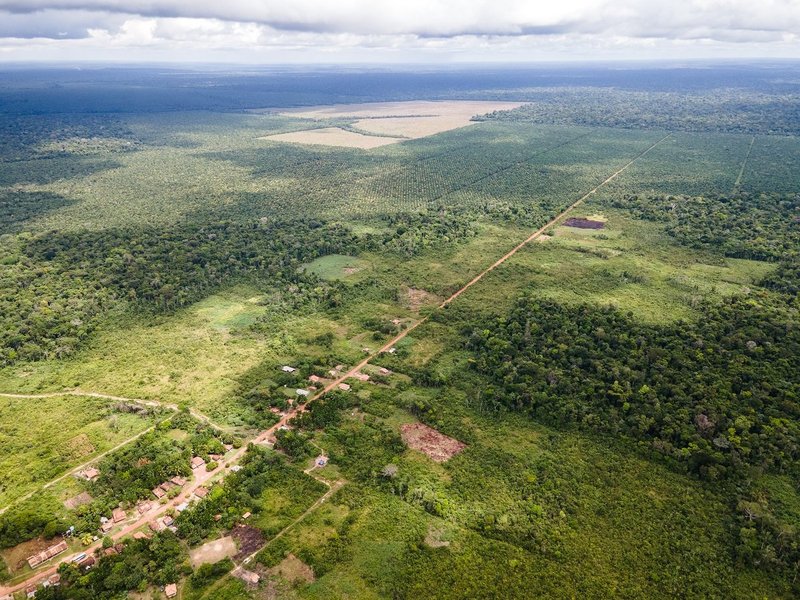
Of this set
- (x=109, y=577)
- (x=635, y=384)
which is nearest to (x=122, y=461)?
(x=109, y=577)

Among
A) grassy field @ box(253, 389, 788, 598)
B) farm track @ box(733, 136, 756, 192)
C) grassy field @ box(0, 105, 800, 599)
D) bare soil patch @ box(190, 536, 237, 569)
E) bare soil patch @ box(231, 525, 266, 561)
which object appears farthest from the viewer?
farm track @ box(733, 136, 756, 192)

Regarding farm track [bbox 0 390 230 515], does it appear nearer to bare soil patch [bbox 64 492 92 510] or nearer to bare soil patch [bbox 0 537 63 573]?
bare soil patch [bbox 64 492 92 510]

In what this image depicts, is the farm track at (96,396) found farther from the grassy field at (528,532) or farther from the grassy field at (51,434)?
the grassy field at (528,532)

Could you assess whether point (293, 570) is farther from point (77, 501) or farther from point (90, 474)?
point (90, 474)

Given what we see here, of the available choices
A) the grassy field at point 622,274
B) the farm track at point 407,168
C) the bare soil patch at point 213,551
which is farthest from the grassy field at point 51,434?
the farm track at point 407,168

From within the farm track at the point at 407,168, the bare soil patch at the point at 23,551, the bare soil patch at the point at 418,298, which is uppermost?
the farm track at the point at 407,168

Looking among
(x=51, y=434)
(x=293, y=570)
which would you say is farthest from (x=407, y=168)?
(x=293, y=570)

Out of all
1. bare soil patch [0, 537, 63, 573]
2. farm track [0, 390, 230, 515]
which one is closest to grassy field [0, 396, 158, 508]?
farm track [0, 390, 230, 515]
